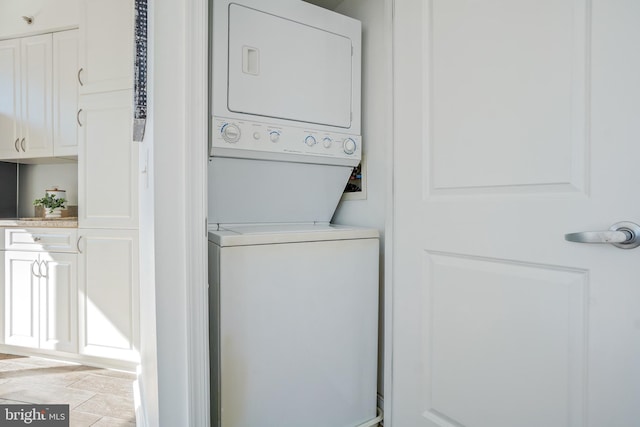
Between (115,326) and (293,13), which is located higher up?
(293,13)

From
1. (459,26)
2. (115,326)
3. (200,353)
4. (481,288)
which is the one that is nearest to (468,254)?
(481,288)

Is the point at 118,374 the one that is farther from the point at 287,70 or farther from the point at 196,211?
the point at 287,70

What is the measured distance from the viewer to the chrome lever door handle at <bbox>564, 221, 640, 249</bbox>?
762mm

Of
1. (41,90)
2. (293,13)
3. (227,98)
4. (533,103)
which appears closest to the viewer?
(533,103)

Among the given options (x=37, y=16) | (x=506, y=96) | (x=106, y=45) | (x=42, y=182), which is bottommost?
(x=42, y=182)

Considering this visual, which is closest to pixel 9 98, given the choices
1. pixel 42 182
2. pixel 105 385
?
pixel 42 182

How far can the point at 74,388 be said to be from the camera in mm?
2031

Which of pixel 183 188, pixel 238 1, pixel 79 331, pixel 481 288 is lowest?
pixel 79 331

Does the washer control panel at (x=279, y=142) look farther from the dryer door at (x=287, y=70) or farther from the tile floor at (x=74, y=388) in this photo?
the tile floor at (x=74, y=388)

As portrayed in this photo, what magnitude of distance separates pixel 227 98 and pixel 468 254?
3.49 ft

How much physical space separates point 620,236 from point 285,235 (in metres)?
0.96

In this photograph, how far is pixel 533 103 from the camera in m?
0.95

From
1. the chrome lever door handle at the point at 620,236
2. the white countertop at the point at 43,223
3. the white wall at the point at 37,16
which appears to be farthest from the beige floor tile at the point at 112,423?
the white wall at the point at 37,16

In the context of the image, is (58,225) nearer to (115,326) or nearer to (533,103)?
(115,326)
